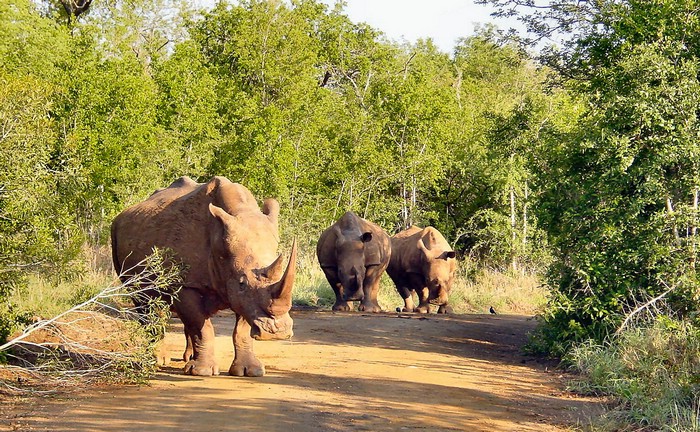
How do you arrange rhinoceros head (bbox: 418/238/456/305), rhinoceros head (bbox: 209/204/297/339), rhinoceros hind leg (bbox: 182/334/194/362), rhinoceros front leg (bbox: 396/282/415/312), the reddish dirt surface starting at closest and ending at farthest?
the reddish dirt surface < rhinoceros head (bbox: 209/204/297/339) < rhinoceros hind leg (bbox: 182/334/194/362) < rhinoceros head (bbox: 418/238/456/305) < rhinoceros front leg (bbox: 396/282/415/312)

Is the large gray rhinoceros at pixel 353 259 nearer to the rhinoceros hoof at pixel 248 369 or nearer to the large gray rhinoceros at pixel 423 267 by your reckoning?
the large gray rhinoceros at pixel 423 267

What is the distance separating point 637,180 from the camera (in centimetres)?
1344

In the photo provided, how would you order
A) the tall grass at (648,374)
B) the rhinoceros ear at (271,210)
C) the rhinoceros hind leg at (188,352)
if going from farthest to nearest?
the rhinoceros hind leg at (188,352) → the rhinoceros ear at (271,210) → the tall grass at (648,374)

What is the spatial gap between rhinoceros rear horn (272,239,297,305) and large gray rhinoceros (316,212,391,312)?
12801 mm

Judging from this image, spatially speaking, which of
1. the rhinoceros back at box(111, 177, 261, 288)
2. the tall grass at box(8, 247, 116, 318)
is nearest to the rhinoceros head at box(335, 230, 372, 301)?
the tall grass at box(8, 247, 116, 318)

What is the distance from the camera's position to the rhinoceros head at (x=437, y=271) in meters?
24.4

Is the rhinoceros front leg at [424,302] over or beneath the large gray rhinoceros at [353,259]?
Answer: beneath

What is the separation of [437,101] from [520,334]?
1824 cm

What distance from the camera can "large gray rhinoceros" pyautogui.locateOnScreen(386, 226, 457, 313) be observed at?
963 inches

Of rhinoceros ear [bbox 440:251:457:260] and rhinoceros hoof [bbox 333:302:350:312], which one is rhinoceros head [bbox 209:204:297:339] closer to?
rhinoceros hoof [bbox 333:302:350:312]

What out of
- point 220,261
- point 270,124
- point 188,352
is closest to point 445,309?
point 270,124

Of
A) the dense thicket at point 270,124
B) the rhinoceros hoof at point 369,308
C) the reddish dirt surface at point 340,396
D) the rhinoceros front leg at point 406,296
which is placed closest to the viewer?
the reddish dirt surface at point 340,396

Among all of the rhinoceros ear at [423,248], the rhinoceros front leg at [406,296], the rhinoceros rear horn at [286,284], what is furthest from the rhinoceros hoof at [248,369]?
the rhinoceros front leg at [406,296]

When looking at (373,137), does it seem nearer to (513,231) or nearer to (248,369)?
(513,231)
